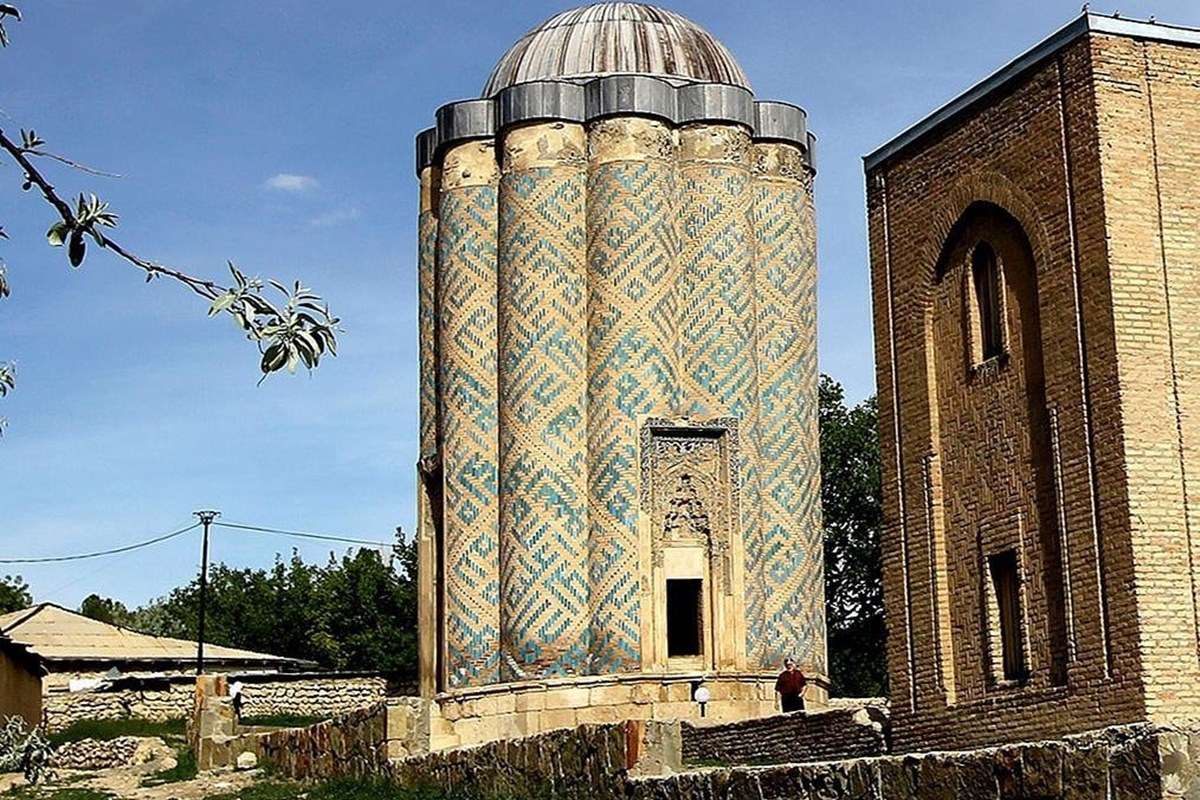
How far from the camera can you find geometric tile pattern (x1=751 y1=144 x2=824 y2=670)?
87.0 ft

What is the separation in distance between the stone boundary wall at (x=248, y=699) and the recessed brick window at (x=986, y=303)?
15.8m

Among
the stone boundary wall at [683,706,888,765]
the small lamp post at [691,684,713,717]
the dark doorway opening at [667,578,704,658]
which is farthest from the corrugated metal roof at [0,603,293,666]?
the stone boundary wall at [683,706,888,765]

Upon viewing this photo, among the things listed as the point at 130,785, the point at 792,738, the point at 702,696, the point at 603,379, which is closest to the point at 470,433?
the point at 603,379

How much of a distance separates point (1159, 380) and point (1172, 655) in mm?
2080

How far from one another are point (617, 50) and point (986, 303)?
1269 centimetres

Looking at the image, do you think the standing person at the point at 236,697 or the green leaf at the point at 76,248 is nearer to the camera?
the green leaf at the point at 76,248

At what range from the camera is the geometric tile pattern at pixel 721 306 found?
87.2 ft

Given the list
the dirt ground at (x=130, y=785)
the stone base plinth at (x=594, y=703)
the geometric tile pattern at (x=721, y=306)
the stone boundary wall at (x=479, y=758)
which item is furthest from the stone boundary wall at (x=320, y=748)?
the geometric tile pattern at (x=721, y=306)

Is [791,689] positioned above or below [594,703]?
above

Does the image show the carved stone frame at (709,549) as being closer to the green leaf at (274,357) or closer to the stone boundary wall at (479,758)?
the stone boundary wall at (479,758)

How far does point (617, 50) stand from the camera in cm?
2853

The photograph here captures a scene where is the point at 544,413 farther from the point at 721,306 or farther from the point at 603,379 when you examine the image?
the point at 721,306

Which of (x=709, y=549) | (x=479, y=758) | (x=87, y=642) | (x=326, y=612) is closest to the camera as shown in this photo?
(x=479, y=758)

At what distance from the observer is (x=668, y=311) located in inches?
1043
